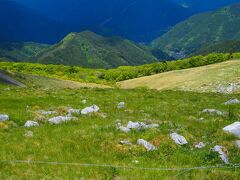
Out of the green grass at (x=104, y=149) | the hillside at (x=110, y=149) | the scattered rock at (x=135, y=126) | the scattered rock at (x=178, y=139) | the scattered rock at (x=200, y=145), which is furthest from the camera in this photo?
the scattered rock at (x=135, y=126)

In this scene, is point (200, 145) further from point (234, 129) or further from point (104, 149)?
point (104, 149)

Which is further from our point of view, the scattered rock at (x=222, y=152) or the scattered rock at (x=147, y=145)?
the scattered rock at (x=147, y=145)

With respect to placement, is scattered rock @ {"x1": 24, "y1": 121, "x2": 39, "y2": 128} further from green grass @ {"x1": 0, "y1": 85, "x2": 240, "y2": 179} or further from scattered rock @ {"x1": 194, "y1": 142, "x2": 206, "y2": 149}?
scattered rock @ {"x1": 194, "y1": 142, "x2": 206, "y2": 149}

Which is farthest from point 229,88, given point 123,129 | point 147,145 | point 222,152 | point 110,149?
point 110,149

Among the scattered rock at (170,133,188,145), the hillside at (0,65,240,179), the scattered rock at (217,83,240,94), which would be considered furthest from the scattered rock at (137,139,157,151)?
the scattered rock at (217,83,240,94)

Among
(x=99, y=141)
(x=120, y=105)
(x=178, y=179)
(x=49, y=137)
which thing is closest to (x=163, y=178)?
(x=178, y=179)

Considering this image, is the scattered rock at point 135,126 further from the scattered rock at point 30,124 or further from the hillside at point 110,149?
the scattered rock at point 30,124

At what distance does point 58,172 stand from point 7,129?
746cm

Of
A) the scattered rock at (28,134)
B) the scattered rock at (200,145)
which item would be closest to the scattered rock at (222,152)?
the scattered rock at (200,145)

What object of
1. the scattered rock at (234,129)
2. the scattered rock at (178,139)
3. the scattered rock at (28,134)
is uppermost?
the scattered rock at (28,134)

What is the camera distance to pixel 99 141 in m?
18.9

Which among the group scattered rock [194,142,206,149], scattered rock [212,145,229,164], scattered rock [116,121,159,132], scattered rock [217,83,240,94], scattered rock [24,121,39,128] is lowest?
scattered rock [212,145,229,164]

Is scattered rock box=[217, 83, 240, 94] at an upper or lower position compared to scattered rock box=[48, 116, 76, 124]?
upper

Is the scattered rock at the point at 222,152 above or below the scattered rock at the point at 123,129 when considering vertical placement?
below
